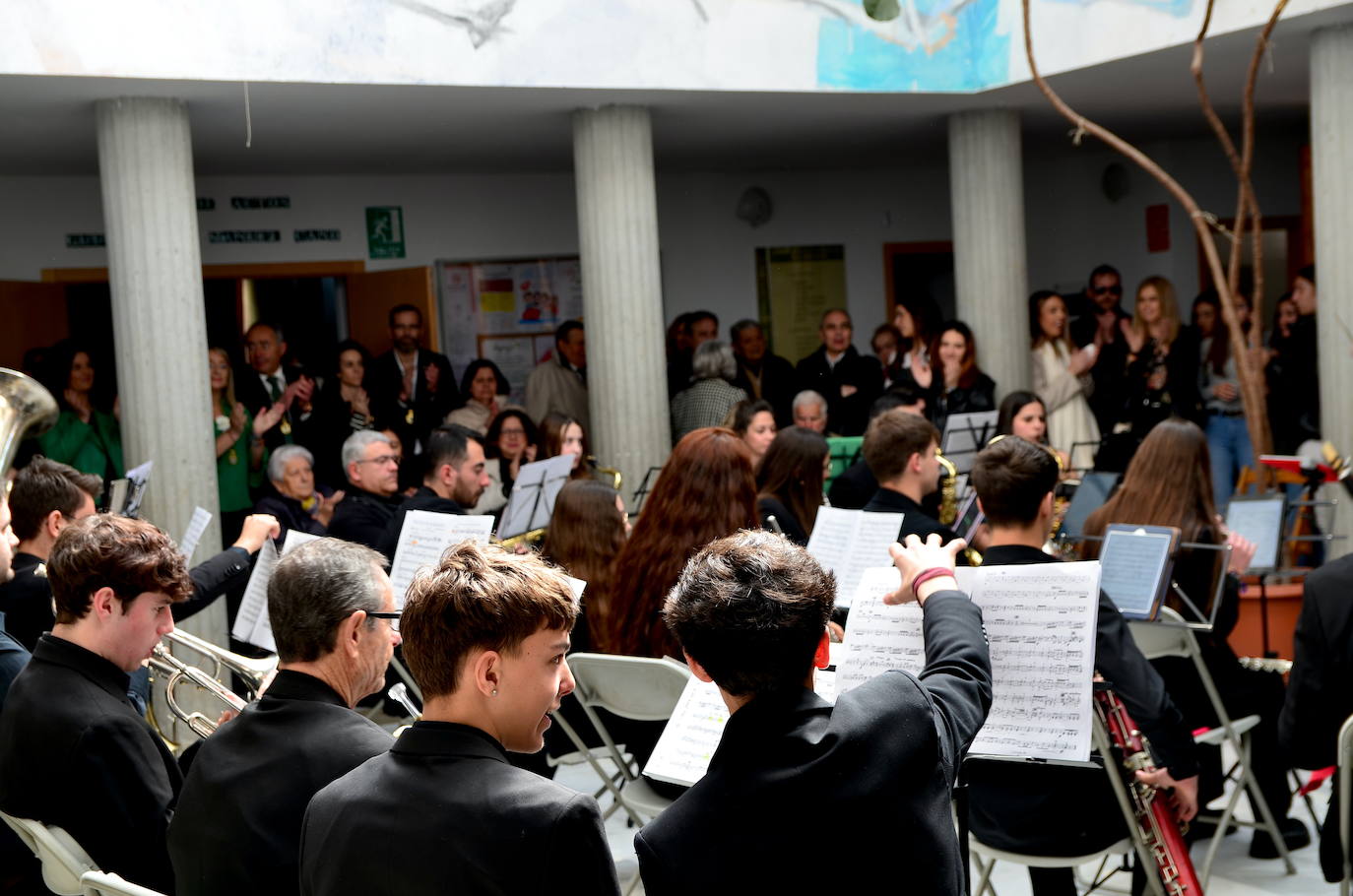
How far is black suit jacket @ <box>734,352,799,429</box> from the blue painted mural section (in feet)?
6.77

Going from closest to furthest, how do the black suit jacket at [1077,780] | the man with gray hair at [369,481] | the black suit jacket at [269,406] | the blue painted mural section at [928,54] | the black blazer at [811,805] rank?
1. the black blazer at [811,805]
2. the black suit jacket at [1077,780]
3. the man with gray hair at [369,481]
4. the blue painted mural section at [928,54]
5. the black suit jacket at [269,406]

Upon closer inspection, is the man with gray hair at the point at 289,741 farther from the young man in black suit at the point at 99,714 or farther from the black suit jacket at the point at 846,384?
the black suit jacket at the point at 846,384

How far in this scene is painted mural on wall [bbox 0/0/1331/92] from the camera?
610cm

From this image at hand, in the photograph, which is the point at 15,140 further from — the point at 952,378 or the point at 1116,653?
the point at 1116,653

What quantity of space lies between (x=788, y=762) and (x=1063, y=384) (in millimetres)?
7102

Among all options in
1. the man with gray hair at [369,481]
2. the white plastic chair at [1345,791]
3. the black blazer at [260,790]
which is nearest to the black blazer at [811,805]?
the black blazer at [260,790]

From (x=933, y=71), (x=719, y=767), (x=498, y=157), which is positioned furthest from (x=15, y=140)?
(x=719, y=767)

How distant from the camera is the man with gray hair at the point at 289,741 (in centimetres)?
214

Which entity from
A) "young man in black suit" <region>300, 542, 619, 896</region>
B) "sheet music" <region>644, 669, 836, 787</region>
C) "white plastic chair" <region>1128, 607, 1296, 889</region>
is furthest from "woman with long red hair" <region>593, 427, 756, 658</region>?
"young man in black suit" <region>300, 542, 619, 896</region>

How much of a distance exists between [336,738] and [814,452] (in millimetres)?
3151

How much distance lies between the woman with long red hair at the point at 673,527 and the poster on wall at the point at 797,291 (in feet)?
23.6

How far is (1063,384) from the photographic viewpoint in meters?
8.52

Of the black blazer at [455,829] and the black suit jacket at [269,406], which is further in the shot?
the black suit jacket at [269,406]

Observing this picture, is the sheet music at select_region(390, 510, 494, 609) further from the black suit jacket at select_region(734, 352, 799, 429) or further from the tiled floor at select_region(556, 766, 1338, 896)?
the black suit jacket at select_region(734, 352, 799, 429)
